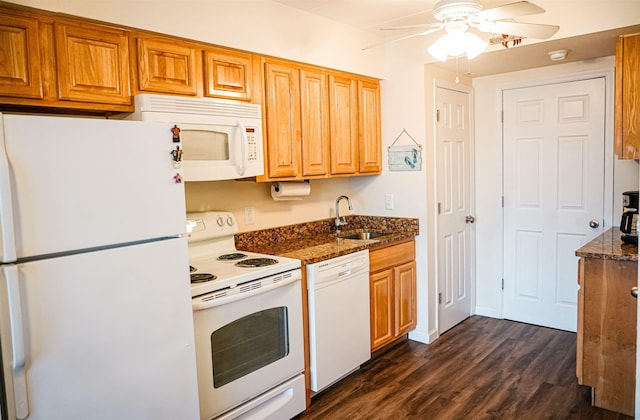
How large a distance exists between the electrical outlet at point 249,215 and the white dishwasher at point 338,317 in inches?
27.8

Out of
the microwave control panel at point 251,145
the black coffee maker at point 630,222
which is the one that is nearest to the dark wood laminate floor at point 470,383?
the black coffee maker at point 630,222

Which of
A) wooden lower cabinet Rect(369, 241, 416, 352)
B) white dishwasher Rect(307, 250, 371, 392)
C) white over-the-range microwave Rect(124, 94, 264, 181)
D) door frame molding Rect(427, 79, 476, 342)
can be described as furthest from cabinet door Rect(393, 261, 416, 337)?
white over-the-range microwave Rect(124, 94, 264, 181)

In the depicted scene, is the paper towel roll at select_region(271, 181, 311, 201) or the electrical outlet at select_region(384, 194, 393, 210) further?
the electrical outlet at select_region(384, 194, 393, 210)

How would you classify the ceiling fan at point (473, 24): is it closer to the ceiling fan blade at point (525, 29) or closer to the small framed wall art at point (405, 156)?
the ceiling fan blade at point (525, 29)

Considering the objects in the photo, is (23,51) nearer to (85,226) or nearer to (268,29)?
(85,226)

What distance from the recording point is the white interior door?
3.79m

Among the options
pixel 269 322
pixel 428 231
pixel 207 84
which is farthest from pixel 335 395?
pixel 207 84

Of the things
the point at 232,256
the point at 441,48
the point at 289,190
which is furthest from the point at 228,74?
the point at 441,48

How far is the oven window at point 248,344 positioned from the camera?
225 cm

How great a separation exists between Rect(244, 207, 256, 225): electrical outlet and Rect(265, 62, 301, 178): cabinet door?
1.27ft

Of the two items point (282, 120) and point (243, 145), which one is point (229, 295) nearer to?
point (243, 145)

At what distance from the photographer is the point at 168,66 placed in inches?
92.7

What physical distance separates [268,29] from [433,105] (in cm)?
150

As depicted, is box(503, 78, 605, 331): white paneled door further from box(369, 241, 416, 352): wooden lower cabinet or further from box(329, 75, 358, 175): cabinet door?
box(329, 75, 358, 175): cabinet door
